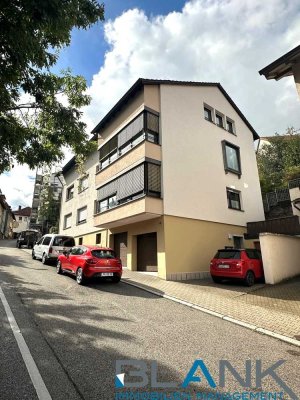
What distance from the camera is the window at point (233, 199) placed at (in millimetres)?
18431

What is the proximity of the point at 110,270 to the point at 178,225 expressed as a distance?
5.02 m

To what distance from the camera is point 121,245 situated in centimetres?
1800

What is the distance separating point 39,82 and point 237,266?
10.5 meters

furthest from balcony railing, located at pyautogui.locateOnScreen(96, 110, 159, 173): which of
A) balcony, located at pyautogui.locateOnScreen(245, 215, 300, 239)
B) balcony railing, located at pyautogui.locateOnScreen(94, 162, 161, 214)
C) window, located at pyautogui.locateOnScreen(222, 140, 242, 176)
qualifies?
balcony, located at pyautogui.locateOnScreen(245, 215, 300, 239)

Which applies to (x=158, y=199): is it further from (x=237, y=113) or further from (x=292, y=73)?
(x=237, y=113)

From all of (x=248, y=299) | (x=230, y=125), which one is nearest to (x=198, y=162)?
(x=230, y=125)

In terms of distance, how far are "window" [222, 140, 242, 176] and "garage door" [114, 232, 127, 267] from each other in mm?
8677

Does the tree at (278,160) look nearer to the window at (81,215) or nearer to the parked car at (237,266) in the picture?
the parked car at (237,266)

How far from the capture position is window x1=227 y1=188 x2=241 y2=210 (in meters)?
18.4

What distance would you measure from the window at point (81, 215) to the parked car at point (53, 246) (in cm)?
637

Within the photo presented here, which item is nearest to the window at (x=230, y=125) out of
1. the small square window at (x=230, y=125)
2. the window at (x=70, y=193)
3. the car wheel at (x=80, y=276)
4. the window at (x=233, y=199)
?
the small square window at (x=230, y=125)

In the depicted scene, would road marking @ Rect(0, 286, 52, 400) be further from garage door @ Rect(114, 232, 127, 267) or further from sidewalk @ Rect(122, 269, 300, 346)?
garage door @ Rect(114, 232, 127, 267)

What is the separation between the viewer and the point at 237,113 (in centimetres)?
2197

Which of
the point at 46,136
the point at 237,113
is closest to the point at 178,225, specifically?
the point at 46,136
